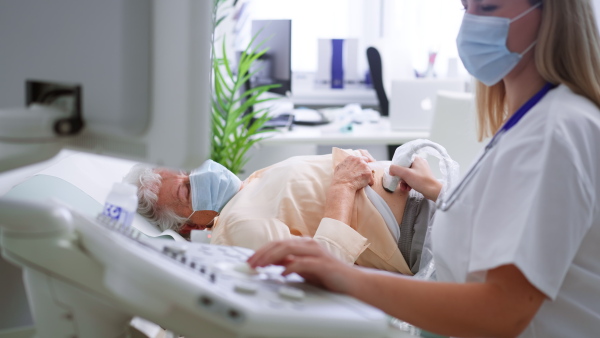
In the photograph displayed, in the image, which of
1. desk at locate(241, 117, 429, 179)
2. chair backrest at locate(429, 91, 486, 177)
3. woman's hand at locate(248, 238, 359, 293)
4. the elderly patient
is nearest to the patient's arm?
the elderly patient

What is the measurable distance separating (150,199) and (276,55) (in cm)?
190

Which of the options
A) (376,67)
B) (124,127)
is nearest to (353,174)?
(124,127)

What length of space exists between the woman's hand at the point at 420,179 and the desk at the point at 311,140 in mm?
1561

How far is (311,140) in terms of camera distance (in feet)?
11.3

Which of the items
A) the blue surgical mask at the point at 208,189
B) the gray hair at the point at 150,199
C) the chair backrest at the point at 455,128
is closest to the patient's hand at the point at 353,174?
the blue surgical mask at the point at 208,189

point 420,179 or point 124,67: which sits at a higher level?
point 124,67

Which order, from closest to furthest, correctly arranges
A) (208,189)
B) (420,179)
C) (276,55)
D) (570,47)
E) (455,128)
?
(570,47)
(420,179)
(208,189)
(455,128)
(276,55)

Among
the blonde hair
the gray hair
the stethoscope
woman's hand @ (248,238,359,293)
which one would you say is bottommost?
the gray hair

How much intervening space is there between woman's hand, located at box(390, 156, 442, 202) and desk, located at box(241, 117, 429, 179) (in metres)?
1.56

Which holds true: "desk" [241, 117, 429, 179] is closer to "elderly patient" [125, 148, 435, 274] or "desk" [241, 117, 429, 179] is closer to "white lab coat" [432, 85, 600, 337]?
"elderly patient" [125, 148, 435, 274]

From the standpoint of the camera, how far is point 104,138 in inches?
31.7

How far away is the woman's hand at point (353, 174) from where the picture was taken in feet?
5.87

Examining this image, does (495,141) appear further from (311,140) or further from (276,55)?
(276,55)

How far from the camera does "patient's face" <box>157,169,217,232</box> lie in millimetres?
2061
